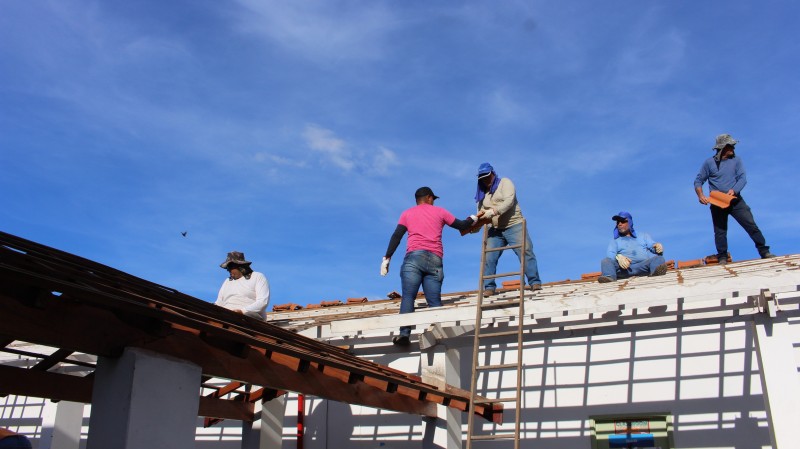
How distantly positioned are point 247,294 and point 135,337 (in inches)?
185

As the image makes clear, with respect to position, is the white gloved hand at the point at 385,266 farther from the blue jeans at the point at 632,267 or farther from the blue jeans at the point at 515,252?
the blue jeans at the point at 632,267

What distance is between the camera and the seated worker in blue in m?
9.29

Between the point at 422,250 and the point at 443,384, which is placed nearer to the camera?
the point at 443,384

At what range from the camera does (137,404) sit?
406 centimetres

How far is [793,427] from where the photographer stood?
6.18 m

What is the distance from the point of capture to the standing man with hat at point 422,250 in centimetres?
812

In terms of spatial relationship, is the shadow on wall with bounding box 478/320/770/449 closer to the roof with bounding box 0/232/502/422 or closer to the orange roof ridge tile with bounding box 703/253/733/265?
the roof with bounding box 0/232/502/422

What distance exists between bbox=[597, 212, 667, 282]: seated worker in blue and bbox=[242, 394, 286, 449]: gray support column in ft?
13.9

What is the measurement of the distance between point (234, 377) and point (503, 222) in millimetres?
4840

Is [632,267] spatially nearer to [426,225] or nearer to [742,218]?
[742,218]

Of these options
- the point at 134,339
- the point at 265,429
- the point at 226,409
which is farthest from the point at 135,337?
the point at 265,429

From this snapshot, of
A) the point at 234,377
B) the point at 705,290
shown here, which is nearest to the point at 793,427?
the point at 705,290

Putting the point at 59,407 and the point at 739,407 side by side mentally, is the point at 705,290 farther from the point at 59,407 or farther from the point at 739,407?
the point at 59,407

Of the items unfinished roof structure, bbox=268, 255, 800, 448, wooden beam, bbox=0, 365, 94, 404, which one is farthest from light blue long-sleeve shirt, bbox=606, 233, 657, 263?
wooden beam, bbox=0, 365, 94, 404
